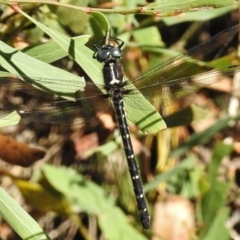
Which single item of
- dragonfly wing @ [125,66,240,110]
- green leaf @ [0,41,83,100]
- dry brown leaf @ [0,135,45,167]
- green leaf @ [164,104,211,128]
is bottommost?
green leaf @ [164,104,211,128]

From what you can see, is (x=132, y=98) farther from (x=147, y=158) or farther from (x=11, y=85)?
(x=147, y=158)

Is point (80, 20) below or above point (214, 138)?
above

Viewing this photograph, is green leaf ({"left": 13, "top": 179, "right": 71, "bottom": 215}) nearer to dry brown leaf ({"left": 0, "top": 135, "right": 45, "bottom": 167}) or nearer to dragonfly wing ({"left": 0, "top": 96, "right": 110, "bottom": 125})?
dry brown leaf ({"left": 0, "top": 135, "right": 45, "bottom": 167})

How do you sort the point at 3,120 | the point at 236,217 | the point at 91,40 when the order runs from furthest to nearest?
the point at 236,217 → the point at 91,40 → the point at 3,120

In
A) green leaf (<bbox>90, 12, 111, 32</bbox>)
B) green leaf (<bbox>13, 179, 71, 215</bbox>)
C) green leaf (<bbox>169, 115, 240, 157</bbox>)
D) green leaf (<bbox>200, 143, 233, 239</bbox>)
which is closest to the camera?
green leaf (<bbox>90, 12, 111, 32</bbox>)

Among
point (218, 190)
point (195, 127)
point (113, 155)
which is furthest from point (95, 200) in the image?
point (195, 127)

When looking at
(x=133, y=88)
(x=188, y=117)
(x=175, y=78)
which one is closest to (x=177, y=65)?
(x=175, y=78)

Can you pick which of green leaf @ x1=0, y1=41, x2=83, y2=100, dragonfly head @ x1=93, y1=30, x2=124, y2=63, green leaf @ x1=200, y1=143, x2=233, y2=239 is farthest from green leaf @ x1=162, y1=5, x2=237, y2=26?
green leaf @ x1=0, y1=41, x2=83, y2=100

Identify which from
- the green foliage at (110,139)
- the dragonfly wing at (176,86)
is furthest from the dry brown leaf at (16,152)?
the dragonfly wing at (176,86)

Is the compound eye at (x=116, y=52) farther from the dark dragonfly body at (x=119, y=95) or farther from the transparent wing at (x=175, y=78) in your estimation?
the transparent wing at (x=175, y=78)
